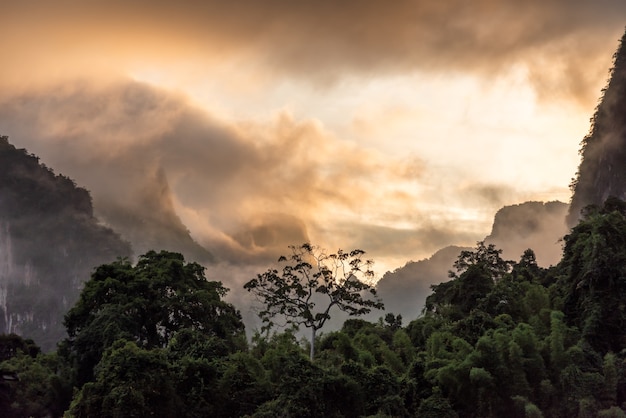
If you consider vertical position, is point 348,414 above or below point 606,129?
below

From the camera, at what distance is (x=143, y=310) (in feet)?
105

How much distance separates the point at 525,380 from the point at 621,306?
7.14 metres

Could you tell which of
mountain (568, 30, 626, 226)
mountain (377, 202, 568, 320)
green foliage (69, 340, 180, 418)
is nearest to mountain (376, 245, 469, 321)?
mountain (377, 202, 568, 320)

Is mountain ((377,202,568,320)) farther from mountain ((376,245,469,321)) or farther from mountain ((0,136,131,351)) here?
mountain ((0,136,131,351))

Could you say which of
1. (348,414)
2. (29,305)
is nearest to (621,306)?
(348,414)

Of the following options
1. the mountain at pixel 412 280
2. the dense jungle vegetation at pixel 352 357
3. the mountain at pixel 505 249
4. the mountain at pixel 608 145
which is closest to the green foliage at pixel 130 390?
the dense jungle vegetation at pixel 352 357

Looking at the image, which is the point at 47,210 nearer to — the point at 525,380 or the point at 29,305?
the point at 29,305

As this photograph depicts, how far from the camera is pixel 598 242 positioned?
87.0 ft

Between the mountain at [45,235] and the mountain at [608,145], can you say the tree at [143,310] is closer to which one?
the mountain at [608,145]

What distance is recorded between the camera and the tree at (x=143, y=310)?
1206 inches

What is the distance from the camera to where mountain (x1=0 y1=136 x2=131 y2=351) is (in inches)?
6181

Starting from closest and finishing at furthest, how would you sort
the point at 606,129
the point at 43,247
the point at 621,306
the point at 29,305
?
the point at 621,306 → the point at 606,129 → the point at 29,305 → the point at 43,247

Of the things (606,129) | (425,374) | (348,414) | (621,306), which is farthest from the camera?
(606,129)

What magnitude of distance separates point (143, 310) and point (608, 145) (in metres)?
53.4
